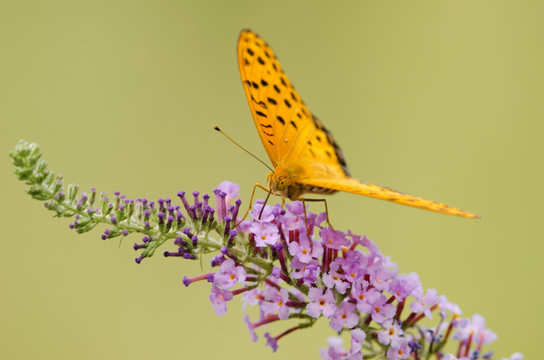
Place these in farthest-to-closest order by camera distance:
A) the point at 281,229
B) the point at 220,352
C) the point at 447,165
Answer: the point at 447,165
the point at 220,352
the point at 281,229

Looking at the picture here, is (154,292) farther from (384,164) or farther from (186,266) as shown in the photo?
(384,164)

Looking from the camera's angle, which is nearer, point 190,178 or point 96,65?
point 190,178

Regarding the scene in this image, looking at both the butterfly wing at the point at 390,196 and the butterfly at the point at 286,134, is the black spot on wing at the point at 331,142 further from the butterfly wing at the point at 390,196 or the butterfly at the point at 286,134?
the butterfly wing at the point at 390,196

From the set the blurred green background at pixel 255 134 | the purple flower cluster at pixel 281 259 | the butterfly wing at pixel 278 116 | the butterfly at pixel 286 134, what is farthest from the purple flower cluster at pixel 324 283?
the blurred green background at pixel 255 134

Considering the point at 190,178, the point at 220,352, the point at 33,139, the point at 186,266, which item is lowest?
the point at 220,352

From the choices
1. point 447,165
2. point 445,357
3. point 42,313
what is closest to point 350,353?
point 445,357
